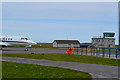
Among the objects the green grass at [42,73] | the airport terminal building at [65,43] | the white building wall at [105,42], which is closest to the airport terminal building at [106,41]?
the white building wall at [105,42]

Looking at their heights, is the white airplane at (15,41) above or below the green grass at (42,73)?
above

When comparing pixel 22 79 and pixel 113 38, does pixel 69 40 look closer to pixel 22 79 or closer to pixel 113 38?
pixel 113 38

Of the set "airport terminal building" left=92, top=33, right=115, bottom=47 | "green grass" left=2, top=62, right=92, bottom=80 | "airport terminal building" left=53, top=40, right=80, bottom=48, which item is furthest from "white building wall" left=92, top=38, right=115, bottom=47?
"green grass" left=2, top=62, right=92, bottom=80

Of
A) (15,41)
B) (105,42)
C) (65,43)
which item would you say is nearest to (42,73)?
(15,41)

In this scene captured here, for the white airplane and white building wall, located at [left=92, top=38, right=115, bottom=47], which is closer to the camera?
the white airplane

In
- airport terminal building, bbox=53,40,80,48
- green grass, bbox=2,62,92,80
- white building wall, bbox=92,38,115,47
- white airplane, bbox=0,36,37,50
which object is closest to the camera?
green grass, bbox=2,62,92,80

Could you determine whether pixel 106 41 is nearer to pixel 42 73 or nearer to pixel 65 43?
pixel 65 43

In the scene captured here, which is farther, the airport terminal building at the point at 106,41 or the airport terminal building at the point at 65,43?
the airport terminal building at the point at 65,43

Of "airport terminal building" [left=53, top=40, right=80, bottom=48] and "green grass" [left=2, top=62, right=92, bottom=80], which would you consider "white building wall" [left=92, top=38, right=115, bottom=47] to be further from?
"green grass" [left=2, top=62, right=92, bottom=80]

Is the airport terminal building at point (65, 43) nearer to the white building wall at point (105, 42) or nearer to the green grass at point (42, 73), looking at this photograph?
the white building wall at point (105, 42)

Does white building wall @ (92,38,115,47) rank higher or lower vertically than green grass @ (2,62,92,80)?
higher

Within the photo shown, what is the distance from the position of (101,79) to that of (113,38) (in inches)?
2111

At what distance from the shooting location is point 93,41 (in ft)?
212

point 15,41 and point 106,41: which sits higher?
point 106,41
